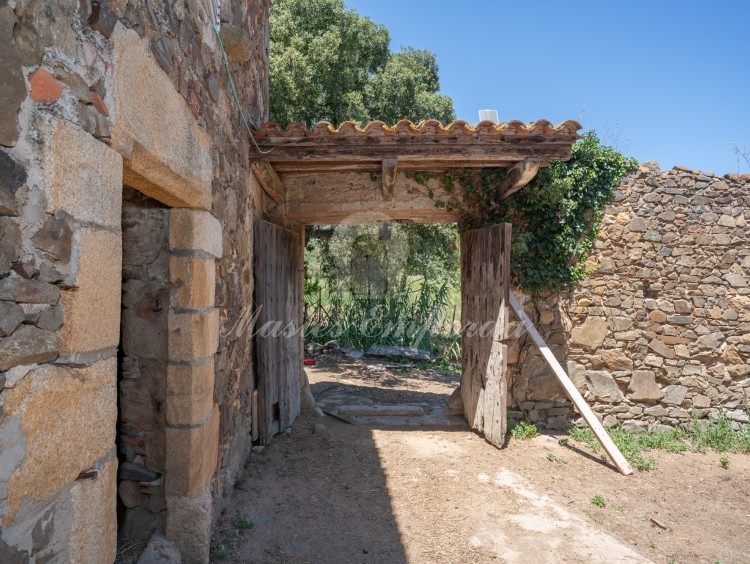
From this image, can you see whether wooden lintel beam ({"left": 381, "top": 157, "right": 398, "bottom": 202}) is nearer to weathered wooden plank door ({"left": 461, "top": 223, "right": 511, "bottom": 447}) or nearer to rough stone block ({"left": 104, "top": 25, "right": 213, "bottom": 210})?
weathered wooden plank door ({"left": 461, "top": 223, "right": 511, "bottom": 447})

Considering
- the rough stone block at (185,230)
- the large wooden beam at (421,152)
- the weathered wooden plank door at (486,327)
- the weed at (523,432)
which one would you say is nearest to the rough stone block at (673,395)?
the weed at (523,432)

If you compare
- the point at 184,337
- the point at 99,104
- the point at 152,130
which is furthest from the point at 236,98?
the point at 99,104

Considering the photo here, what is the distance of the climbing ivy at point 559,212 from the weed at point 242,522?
338 centimetres

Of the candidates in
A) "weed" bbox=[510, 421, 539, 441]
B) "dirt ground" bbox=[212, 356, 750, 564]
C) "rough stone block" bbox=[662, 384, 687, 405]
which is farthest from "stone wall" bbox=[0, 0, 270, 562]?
"rough stone block" bbox=[662, 384, 687, 405]

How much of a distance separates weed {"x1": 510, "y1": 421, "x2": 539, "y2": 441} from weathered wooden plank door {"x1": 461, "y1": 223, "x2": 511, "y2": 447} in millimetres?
316

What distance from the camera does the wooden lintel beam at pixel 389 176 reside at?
413 cm

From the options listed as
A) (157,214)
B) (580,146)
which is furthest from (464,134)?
(157,214)

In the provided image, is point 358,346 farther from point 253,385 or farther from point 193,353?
point 193,353

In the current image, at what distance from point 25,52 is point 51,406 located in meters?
0.89

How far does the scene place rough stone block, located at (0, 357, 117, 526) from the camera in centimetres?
113

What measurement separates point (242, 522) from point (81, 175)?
2569mm

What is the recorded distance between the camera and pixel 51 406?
1251mm

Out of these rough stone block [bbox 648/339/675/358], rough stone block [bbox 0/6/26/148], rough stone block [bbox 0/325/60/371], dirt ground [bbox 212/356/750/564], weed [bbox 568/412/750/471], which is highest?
rough stone block [bbox 0/6/26/148]

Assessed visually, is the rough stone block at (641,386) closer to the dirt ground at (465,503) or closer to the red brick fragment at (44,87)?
the dirt ground at (465,503)
